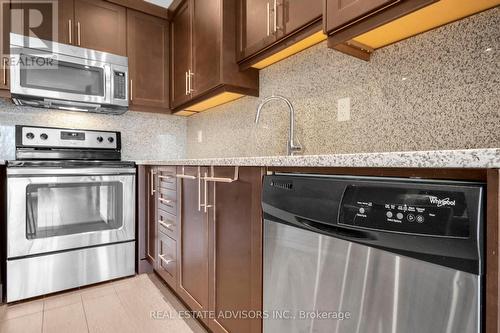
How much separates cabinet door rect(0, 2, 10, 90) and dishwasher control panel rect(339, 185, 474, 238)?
2.42m

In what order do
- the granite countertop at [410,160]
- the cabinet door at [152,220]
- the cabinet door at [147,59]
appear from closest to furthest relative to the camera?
the granite countertop at [410,160]
the cabinet door at [152,220]
the cabinet door at [147,59]

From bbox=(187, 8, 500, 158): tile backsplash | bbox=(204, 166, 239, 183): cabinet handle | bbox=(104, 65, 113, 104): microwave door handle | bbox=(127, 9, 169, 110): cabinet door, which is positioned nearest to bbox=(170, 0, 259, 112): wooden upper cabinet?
bbox=(127, 9, 169, 110): cabinet door

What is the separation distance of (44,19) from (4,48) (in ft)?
1.15

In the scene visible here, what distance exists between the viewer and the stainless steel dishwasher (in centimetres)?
46

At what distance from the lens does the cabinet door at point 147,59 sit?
7.81ft

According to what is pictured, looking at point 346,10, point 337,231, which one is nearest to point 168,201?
point 337,231

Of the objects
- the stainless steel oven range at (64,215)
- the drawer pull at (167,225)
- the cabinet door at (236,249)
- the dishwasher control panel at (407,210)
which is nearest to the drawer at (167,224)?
the drawer pull at (167,225)

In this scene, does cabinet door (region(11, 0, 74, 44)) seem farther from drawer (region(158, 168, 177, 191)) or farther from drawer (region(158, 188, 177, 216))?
drawer (region(158, 188, 177, 216))

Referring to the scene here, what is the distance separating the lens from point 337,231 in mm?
658

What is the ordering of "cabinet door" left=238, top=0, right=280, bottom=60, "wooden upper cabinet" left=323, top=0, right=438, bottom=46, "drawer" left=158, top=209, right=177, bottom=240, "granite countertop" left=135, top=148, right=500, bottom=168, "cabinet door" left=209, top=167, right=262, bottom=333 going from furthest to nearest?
"drawer" left=158, top=209, right=177, bottom=240, "cabinet door" left=238, top=0, right=280, bottom=60, "cabinet door" left=209, top=167, right=262, bottom=333, "wooden upper cabinet" left=323, top=0, right=438, bottom=46, "granite countertop" left=135, top=148, right=500, bottom=168

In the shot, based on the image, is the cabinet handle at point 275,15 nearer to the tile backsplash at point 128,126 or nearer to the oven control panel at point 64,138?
the oven control panel at point 64,138

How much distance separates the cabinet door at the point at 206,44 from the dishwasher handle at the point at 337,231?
130cm

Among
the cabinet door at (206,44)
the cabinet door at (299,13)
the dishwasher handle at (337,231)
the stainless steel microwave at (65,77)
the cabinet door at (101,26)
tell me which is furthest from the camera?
the cabinet door at (101,26)

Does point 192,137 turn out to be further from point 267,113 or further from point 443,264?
point 443,264
